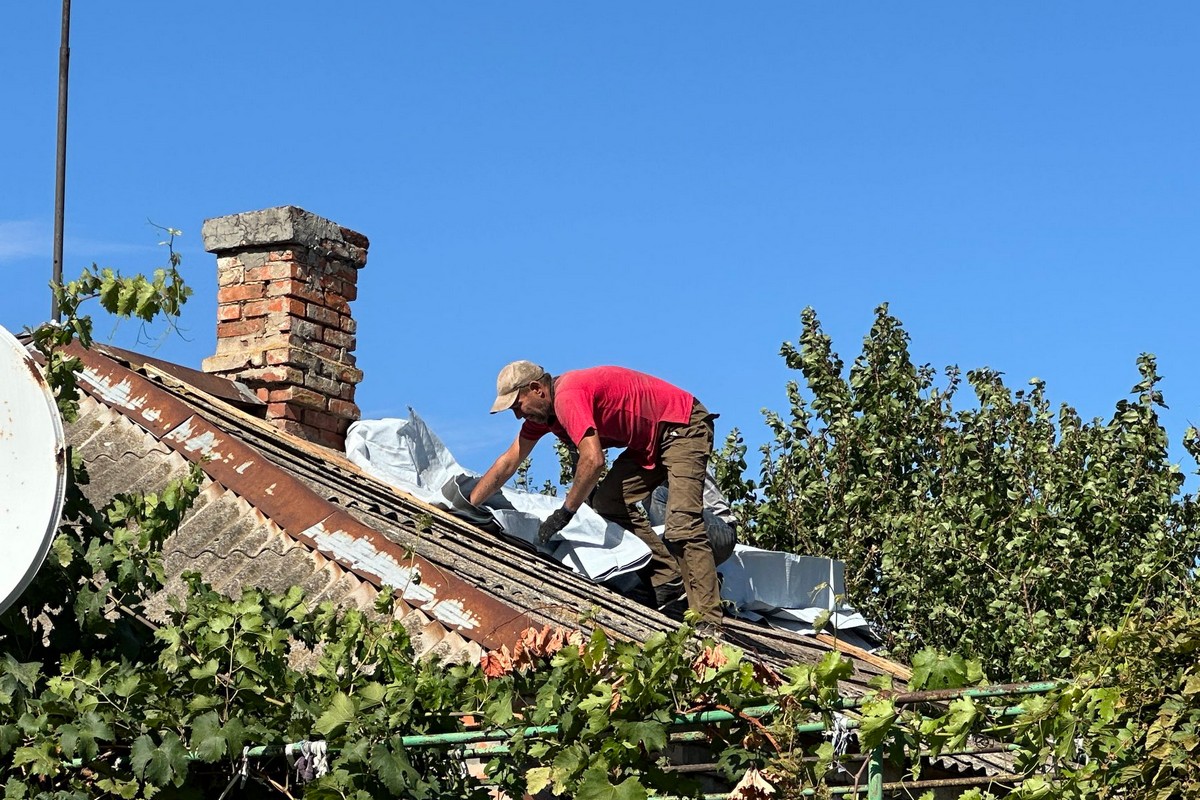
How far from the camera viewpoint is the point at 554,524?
8047 millimetres

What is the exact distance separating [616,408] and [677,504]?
0.55 m

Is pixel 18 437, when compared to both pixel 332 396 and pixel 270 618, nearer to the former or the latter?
pixel 270 618

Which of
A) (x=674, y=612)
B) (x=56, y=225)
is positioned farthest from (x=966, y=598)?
(x=56, y=225)

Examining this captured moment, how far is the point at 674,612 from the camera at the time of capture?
813 cm

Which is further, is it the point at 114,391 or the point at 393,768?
the point at 114,391

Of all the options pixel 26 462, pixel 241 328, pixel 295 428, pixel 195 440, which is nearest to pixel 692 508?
pixel 195 440

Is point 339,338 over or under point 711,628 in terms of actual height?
over

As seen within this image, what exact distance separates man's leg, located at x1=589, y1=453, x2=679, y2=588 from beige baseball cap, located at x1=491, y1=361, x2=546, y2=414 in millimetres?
824

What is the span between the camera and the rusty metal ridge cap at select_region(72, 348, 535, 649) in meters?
5.76

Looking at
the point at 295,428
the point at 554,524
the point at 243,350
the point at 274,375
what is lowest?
the point at 554,524

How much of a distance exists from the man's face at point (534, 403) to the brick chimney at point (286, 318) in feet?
5.98

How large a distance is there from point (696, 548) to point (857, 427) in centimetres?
609

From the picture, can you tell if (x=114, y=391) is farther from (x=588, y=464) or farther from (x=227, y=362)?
(x=588, y=464)

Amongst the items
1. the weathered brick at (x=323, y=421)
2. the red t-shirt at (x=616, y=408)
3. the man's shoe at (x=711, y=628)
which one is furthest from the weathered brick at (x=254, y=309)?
the man's shoe at (x=711, y=628)
